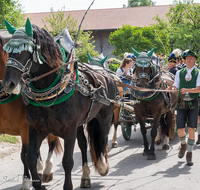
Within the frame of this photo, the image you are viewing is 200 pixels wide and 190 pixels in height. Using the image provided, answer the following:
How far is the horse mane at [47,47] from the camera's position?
328 centimetres

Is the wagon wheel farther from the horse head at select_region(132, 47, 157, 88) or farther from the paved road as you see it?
the horse head at select_region(132, 47, 157, 88)

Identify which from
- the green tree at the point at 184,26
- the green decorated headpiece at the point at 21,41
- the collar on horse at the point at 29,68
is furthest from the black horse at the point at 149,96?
the green tree at the point at 184,26

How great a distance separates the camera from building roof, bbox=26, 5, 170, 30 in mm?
30312

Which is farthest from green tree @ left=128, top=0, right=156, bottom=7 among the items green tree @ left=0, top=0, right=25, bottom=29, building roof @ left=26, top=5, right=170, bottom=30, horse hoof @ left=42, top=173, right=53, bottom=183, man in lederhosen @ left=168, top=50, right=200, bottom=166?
horse hoof @ left=42, top=173, right=53, bottom=183

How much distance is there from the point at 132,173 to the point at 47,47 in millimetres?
2933

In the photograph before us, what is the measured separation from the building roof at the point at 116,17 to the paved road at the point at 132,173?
24.4m

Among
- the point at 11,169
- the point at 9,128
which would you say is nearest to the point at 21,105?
the point at 9,128

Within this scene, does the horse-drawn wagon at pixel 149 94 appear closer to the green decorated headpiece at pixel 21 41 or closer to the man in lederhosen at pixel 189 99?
the man in lederhosen at pixel 189 99

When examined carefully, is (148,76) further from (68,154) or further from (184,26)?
(184,26)

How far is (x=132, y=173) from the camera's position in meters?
5.16

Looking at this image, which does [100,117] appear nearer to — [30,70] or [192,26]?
[30,70]

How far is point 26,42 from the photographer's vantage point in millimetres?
3041

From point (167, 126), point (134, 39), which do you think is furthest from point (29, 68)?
point (134, 39)

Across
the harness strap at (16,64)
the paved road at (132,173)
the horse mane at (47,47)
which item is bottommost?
the paved road at (132,173)
